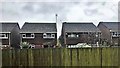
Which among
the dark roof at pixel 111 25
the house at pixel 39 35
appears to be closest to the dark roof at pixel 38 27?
the house at pixel 39 35

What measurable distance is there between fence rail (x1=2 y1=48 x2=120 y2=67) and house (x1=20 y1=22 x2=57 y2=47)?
658 inches

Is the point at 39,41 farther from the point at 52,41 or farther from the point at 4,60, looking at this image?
the point at 4,60

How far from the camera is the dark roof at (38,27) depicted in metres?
27.0

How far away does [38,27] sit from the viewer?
27891 millimetres

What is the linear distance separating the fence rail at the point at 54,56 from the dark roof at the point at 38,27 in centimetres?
1734

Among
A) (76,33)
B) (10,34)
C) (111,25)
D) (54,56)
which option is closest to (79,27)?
(76,33)

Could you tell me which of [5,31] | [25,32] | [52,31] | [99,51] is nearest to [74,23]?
[52,31]

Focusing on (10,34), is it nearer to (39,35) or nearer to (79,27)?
(39,35)

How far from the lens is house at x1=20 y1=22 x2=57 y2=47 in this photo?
26.7 m

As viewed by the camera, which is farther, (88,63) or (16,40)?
(16,40)

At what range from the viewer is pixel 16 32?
2877 centimetres

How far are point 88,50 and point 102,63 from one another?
86 cm

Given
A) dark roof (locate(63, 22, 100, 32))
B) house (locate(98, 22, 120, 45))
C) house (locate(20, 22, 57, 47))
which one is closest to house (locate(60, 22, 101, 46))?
dark roof (locate(63, 22, 100, 32))

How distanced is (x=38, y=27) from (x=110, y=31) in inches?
366
